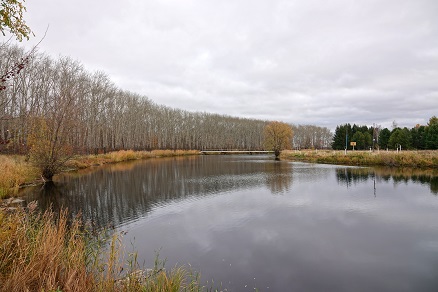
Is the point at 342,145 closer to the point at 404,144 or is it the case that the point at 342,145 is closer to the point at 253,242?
the point at 404,144

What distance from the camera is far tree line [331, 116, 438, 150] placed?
6199 cm

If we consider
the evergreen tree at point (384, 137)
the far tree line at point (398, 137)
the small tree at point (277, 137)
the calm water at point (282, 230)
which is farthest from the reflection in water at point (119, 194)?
the evergreen tree at point (384, 137)

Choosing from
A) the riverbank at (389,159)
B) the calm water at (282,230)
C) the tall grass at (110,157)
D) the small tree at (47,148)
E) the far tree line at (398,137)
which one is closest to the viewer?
the calm water at (282,230)

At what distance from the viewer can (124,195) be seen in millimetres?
15508

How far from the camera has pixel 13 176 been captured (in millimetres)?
15766

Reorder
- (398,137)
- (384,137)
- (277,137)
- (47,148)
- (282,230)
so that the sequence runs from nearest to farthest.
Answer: (282,230)
(47,148)
(277,137)
(398,137)
(384,137)

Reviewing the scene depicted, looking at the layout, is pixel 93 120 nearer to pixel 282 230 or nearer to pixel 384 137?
pixel 282 230

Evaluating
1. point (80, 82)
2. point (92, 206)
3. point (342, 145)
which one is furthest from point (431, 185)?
point (342, 145)

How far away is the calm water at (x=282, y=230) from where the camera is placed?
6.40 m

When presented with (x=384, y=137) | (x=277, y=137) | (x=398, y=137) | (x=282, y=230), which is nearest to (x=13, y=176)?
(x=282, y=230)

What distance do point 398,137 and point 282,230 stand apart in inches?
2968

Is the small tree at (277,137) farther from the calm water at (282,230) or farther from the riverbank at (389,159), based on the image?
the calm water at (282,230)

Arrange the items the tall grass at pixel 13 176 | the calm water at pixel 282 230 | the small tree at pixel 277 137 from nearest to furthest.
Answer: the calm water at pixel 282 230
the tall grass at pixel 13 176
the small tree at pixel 277 137

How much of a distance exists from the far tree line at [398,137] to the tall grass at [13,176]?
160 ft
